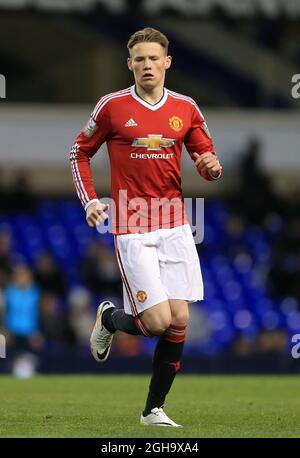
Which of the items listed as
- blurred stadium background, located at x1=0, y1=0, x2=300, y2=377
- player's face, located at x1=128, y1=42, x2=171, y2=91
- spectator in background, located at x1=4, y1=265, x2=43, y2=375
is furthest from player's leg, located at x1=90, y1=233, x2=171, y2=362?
blurred stadium background, located at x1=0, y1=0, x2=300, y2=377

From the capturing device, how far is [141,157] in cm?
816

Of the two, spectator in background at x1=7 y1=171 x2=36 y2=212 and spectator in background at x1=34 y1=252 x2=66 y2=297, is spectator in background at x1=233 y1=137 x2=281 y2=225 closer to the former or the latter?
spectator in background at x1=7 y1=171 x2=36 y2=212

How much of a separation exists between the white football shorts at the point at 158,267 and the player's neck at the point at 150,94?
86 centimetres

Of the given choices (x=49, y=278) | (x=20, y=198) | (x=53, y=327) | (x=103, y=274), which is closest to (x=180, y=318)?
(x=53, y=327)

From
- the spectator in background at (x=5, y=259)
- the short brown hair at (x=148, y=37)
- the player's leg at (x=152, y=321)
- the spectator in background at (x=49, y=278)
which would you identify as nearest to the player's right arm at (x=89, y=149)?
the short brown hair at (x=148, y=37)

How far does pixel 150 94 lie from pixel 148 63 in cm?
27

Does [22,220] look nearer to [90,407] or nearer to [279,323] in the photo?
[279,323]

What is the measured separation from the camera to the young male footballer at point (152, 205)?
26.3 feet

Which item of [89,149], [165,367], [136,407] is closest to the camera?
[165,367]

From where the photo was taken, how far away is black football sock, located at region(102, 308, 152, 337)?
8.12 m

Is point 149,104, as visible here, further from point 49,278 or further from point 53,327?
point 49,278

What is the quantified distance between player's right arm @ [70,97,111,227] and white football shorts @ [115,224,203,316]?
36cm

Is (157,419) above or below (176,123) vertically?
below
